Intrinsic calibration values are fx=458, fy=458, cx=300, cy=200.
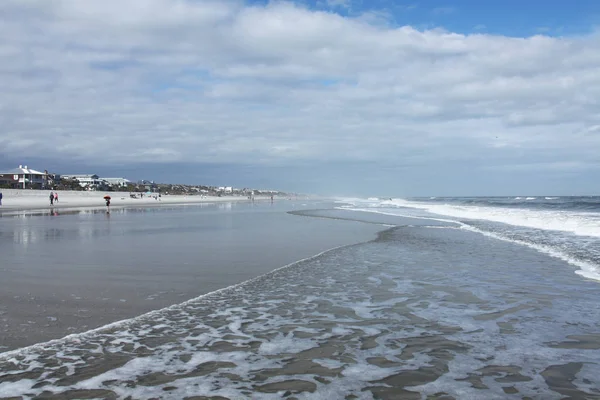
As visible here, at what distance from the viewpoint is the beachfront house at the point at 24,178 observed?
11219cm

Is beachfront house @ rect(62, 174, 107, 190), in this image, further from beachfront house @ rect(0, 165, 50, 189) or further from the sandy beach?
the sandy beach

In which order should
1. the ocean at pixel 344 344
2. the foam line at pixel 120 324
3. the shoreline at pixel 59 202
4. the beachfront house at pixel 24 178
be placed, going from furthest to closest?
the beachfront house at pixel 24 178, the shoreline at pixel 59 202, the foam line at pixel 120 324, the ocean at pixel 344 344

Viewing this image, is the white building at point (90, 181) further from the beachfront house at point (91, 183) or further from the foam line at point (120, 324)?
the foam line at point (120, 324)

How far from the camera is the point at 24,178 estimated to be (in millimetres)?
114500

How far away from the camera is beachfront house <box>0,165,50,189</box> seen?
112188 millimetres

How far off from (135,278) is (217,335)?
4.23 meters

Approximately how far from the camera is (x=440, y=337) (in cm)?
579

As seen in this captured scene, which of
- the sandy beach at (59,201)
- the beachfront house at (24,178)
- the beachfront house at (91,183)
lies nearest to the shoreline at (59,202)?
the sandy beach at (59,201)

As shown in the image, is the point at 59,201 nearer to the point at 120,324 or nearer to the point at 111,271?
the point at 111,271

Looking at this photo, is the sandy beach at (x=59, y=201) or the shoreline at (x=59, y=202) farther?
the sandy beach at (x=59, y=201)

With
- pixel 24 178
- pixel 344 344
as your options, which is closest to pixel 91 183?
pixel 24 178

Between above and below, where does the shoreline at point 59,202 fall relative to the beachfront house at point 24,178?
below

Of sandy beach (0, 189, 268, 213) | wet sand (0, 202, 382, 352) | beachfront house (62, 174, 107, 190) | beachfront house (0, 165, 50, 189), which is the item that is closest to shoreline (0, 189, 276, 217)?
sandy beach (0, 189, 268, 213)

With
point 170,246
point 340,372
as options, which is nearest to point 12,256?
point 170,246
